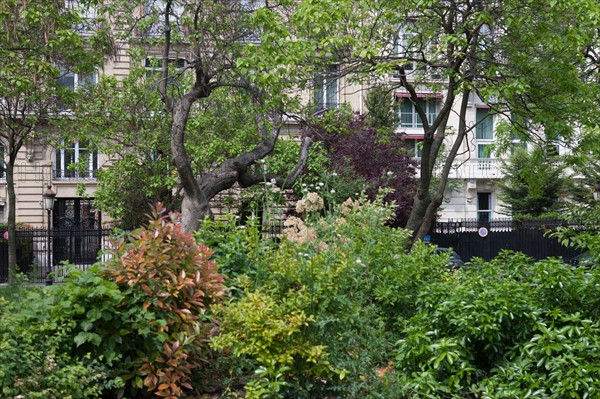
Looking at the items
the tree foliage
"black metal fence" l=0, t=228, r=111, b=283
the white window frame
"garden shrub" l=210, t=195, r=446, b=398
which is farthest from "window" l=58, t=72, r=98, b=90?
the white window frame

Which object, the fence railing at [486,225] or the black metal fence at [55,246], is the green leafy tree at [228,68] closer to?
the black metal fence at [55,246]

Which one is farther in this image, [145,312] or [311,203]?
[311,203]

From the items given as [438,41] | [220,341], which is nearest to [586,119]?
[438,41]

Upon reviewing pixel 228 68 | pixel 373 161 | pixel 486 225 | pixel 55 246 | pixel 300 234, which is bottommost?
pixel 55 246

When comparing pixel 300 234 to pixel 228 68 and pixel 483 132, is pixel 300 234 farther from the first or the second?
pixel 483 132

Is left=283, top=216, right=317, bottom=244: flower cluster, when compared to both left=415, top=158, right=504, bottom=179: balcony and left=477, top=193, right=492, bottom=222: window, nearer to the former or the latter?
left=415, top=158, right=504, bottom=179: balcony

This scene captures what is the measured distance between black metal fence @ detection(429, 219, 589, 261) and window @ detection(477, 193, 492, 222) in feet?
31.0

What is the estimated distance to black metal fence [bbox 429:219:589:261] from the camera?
34594 millimetres

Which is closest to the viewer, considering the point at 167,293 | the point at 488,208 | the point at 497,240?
the point at 167,293

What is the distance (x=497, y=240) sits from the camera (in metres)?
35.1

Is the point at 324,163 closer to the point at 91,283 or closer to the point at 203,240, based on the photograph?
the point at 203,240

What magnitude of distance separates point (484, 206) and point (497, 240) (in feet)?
36.9

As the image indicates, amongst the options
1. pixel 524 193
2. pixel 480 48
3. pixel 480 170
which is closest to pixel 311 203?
pixel 480 48

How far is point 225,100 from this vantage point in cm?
2081
